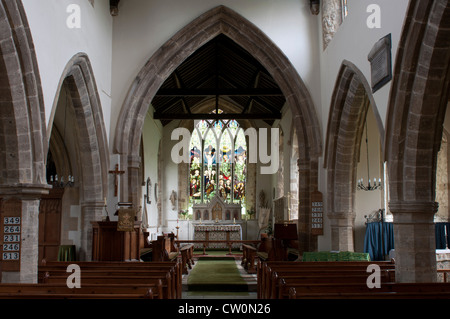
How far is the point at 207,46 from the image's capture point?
13344 millimetres

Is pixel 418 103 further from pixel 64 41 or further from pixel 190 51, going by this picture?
pixel 190 51

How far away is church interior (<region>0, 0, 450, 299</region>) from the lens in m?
5.85

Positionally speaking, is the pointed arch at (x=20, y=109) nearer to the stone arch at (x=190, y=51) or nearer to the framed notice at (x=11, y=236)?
the framed notice at (x=11, y=236)

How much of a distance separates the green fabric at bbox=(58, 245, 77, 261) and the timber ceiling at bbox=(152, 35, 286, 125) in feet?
17.4

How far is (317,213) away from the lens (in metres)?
9.87

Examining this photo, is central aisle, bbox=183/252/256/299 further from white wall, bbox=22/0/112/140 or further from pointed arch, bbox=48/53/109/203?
white wall, bbox=22/0/112/140

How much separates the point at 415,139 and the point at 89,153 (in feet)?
19.7

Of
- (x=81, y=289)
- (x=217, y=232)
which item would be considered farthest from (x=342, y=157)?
(x=217, y=232)

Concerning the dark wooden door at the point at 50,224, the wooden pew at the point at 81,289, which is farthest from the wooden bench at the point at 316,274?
the dark wooden door at the point at 50,224

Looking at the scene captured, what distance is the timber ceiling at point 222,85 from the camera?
43.8ft

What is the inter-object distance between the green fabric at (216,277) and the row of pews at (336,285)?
1741 mm

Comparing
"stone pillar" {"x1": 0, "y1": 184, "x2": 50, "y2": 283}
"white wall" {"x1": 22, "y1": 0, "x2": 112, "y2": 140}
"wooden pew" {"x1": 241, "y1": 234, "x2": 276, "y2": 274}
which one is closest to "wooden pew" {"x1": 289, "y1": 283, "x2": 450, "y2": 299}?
"stone pillar" {"x1": 0, "y1": 184, "x2": 50, "y2": 283}

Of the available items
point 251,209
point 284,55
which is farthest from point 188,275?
point 251,209
